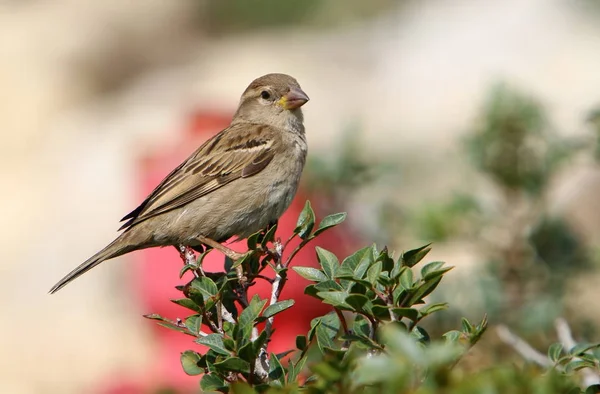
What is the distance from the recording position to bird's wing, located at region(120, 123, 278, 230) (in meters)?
4.31

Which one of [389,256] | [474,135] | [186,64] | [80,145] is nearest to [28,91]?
[80,145]

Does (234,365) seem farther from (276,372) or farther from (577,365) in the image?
(577,365)

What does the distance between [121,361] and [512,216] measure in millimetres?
4596

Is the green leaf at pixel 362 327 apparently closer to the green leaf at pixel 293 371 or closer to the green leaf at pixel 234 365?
the green leaf at pixel 293 371

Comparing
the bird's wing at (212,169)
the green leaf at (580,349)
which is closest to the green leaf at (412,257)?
the green leaf at (580,349)

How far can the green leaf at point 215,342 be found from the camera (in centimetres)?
238

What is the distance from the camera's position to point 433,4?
1553 cm

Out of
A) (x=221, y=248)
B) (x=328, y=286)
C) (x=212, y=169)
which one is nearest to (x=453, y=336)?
(x=328, y=286)

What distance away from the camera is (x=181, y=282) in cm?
616

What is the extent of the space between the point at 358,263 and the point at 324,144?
8.67 meters

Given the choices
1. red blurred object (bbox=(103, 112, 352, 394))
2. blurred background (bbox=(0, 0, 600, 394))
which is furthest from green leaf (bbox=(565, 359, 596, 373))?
red blurred object (bbox=(103, 112, 352, 394))

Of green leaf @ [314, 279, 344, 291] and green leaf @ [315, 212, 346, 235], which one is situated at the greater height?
green leaf @ [315, 212, 346, 235]

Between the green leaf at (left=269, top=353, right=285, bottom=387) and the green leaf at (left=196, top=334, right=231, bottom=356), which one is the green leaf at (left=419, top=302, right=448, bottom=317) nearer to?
the green leaf at (left=269, top=353, right=285, bottom=387)

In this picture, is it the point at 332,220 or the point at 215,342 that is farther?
the point at 332,220
